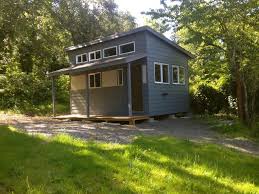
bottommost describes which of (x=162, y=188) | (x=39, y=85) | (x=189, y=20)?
(x=162, y=188)

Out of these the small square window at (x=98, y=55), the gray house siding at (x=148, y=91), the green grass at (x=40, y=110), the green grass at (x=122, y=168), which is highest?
the small square window at (x=98, y=55)

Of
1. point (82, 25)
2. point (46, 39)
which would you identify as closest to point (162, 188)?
point (46, 39)

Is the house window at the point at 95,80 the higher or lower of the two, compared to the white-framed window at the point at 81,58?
lower

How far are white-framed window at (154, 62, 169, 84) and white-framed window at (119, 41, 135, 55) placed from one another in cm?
139

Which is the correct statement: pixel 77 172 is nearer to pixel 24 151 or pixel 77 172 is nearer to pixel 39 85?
pixel 24 151

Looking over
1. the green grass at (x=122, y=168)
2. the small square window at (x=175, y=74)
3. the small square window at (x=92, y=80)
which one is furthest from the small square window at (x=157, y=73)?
the green grass at (x=122, y=168)

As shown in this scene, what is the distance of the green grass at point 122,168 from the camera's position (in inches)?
233

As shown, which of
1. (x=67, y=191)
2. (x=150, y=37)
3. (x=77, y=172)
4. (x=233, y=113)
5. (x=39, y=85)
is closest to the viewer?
(x=67, y=191)

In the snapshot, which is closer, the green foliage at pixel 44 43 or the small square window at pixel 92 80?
the small square window at pixel 92 80

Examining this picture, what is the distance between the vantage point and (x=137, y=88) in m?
18.3

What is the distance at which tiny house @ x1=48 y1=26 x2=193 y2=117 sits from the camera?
17.3 m

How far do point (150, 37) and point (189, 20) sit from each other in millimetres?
2810

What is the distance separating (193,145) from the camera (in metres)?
9.66

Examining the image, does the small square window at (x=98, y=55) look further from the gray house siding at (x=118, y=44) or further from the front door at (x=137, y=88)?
the front door at (x=137, y=88)
